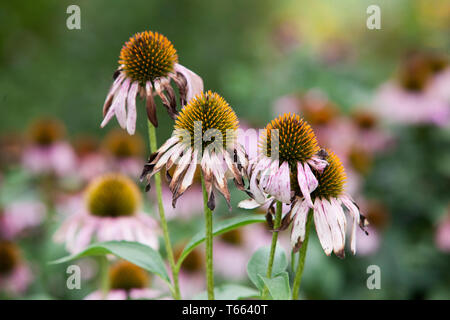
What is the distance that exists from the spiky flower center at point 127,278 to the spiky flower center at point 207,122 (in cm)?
53

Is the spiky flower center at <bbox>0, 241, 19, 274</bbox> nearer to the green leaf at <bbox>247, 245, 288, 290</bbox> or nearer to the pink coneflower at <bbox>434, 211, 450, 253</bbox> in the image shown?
the green leaf at <bbox>247, 245, 288, 290</bbox>

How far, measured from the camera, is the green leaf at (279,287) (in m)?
0.51

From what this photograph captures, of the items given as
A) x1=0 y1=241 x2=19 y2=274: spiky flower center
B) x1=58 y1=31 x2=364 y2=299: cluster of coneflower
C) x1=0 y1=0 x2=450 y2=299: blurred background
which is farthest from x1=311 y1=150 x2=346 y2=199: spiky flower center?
x1=0 y1=241 x2=19 y2=274: spiky flower center

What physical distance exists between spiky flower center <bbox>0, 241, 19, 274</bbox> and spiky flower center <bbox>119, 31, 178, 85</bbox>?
95cm

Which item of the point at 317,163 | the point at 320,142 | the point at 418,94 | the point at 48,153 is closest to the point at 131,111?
the point at 317,163

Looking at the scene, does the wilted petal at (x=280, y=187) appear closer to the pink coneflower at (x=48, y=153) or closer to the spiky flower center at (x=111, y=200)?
the spiky flower center at (x=111, y=200)

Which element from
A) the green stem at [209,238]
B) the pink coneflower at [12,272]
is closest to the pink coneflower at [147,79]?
the green stem at [209,238]

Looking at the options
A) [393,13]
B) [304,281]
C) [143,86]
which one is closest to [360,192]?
[304,281]

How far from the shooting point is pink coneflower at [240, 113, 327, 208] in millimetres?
530

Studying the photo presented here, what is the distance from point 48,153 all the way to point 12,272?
0.47 meters

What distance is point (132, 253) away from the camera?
647 millimetres

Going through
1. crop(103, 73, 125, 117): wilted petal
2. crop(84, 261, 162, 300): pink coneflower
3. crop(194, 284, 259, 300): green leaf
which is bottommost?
crop(84, 261, 162, 300): pink coneflower

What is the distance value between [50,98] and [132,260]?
274cm

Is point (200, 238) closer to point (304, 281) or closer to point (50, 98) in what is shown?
point (304, 281)
